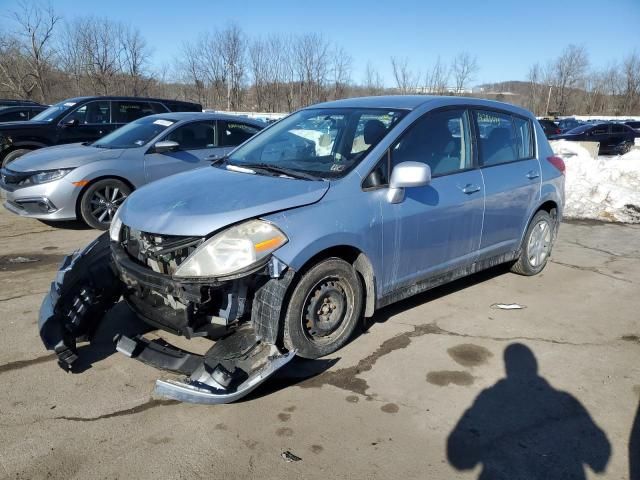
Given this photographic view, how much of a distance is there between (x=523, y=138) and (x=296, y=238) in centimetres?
321

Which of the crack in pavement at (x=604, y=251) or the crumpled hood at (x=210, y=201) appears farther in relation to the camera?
the crack in pavement at (x=604, y=251)

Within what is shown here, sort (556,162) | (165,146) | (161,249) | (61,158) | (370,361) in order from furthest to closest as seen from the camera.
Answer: (61,158)
(165,146)
(556,162)
(370,361)
(161,249)

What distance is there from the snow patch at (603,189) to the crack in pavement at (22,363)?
26.8 ft

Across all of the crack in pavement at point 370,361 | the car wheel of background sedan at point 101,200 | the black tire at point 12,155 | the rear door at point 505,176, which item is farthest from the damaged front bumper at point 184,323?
the black tire at point 12,155

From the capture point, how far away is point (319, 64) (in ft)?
126

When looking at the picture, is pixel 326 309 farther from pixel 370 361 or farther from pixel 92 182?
pixel 92 182

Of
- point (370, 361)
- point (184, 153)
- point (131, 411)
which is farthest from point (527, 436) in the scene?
point (184, 153)

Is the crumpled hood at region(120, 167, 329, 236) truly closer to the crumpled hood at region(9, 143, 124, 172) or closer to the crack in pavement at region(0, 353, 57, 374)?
the crack in pavement at region(0, 353, 57, 374)

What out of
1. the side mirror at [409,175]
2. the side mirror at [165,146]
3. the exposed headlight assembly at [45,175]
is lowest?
the exposed headlight assembly at [45,175]

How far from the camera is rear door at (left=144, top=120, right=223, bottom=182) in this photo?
7.23 m

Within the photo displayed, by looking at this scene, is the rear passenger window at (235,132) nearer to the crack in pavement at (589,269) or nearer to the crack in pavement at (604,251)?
the crack in pavement at (589,269)

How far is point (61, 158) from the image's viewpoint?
686 cm

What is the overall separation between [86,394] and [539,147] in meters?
4.82

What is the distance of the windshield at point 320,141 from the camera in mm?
3826
